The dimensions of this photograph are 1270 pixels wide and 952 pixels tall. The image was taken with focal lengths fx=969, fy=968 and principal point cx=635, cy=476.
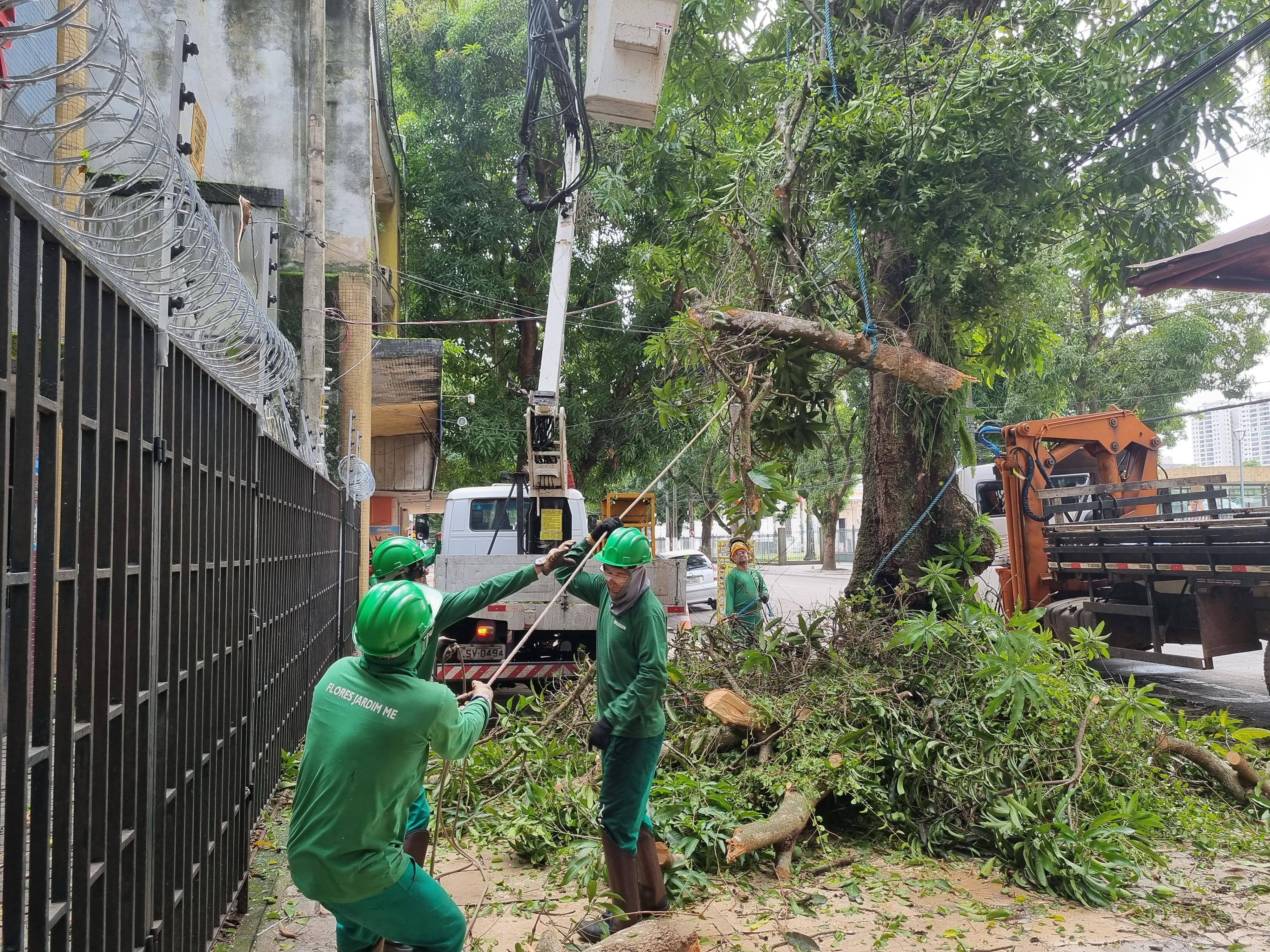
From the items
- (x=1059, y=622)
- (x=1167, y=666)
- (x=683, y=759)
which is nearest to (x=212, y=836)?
(x=683, y=759)

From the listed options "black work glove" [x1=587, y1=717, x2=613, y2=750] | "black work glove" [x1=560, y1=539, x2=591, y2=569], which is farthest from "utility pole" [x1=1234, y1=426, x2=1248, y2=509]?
"black work glove" [x1=587, y1=717, x2=613, y2=750]

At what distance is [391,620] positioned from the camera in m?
2.77

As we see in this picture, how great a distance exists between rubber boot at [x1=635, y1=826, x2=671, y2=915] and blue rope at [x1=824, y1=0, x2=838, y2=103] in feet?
18.1

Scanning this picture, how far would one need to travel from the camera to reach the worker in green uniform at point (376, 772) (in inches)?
108

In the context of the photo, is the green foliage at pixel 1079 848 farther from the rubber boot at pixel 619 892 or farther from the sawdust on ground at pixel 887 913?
the rubber boot at pixel 619 892

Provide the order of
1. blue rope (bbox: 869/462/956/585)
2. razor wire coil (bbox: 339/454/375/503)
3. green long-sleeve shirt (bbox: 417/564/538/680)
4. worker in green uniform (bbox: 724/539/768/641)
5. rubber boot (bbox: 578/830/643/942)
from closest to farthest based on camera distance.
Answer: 1. green long-sleeve shirt (bbox: 417/564/538/680)
2. rubber boot (bbox: 578/830/643/942)
3. blue rope (bbox: 869/462/956/585)
4. worker in green uniform (bbox: 724/539/768/641)
5. razor wire coil (bbox: 339/454/375/503)

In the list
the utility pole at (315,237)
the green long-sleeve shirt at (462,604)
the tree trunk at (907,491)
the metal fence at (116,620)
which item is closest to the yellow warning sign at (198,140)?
the utility pole at (315,237)

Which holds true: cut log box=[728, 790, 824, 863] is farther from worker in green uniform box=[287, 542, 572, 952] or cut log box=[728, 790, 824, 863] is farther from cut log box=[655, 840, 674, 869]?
worker in green uniform box=[287, 542, 572, 952]

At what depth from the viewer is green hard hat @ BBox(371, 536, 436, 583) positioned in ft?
13.4

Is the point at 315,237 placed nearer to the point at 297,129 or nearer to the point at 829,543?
the point at 297,129

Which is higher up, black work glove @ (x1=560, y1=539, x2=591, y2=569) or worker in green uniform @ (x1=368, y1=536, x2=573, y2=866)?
black work glove @ (x1=560, y1=539, x2=591, y2=569)

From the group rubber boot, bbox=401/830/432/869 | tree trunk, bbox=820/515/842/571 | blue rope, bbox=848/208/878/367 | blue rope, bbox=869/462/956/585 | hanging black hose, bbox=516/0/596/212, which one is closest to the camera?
rubber boot, bbox=401/830/432/869

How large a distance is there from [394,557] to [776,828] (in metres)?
2.44

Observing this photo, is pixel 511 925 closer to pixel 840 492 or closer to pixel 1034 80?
pixel 1034 80
